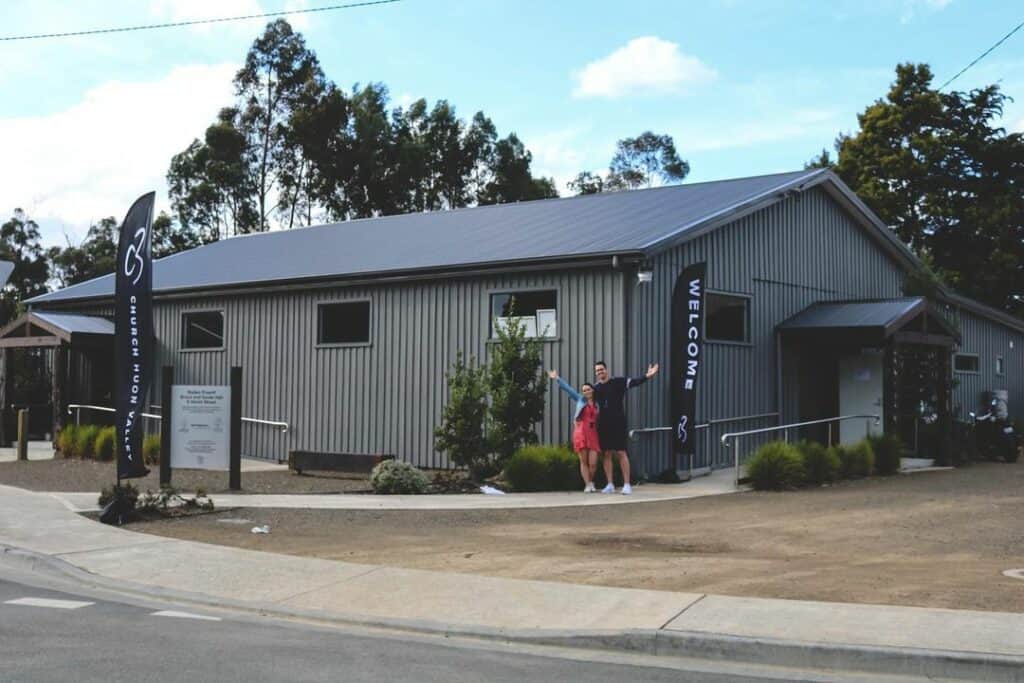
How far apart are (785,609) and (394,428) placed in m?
12.6

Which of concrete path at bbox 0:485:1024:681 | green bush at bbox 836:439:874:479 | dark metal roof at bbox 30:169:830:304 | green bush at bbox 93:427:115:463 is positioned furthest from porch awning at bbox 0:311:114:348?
green bush at bbox 836:439:874:479

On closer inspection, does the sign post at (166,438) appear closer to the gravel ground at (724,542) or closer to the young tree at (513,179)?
the gravel ground at (724,542)

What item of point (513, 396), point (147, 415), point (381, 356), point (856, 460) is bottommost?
point (856, 460)

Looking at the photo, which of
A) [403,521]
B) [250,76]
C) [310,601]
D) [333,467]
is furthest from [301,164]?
[310,601]

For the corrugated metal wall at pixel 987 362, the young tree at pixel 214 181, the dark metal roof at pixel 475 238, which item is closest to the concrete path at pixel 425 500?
the dark metal roof at pixel 475 238

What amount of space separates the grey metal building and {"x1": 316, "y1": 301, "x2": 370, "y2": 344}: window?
33 millimetres

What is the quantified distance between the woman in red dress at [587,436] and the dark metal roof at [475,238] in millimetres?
2350

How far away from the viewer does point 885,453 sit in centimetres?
1862

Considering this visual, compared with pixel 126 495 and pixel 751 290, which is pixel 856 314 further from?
pixel 126 495

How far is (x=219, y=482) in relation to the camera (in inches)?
658

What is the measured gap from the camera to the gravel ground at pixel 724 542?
8469 millimetres

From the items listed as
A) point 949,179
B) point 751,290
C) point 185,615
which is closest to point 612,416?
point 751,290

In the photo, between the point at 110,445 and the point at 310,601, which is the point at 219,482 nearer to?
the point at 110,445

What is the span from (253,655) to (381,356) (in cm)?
1322
